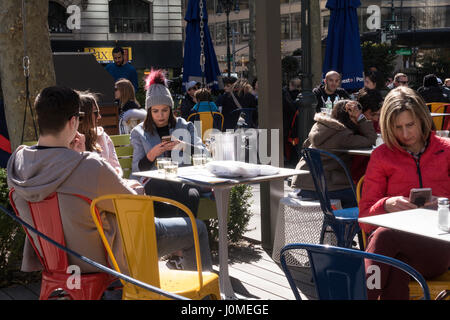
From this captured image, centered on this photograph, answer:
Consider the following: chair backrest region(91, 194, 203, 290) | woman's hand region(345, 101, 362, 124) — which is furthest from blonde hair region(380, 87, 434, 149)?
woman's hand region(345, 101, 362, 124)

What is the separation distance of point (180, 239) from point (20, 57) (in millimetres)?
3225

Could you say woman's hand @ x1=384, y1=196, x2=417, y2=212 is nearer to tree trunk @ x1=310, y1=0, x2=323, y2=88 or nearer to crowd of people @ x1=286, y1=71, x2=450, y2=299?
crowd of people @ x1=286, y1=71, x2=450, y2=299

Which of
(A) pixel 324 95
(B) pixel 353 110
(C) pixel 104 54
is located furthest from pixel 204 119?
(C) pixel 104 54

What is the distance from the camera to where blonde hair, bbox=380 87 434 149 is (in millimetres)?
3574

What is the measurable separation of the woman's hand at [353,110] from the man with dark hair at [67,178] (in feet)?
8.97

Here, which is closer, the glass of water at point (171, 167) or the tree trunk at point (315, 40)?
the glass of water at point (171, 167)

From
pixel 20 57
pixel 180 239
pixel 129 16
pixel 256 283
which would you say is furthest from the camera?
pixel 129 16

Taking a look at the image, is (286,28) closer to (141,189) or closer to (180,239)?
(141,189)

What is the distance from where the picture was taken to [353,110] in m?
5.52

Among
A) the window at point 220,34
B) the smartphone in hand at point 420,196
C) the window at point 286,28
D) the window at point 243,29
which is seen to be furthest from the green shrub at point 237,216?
the window at point 243,29

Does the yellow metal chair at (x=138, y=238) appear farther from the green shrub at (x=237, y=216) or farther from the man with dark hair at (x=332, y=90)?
the man with dark hair at (x=332, y=90)

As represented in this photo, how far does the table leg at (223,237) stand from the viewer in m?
4.37
